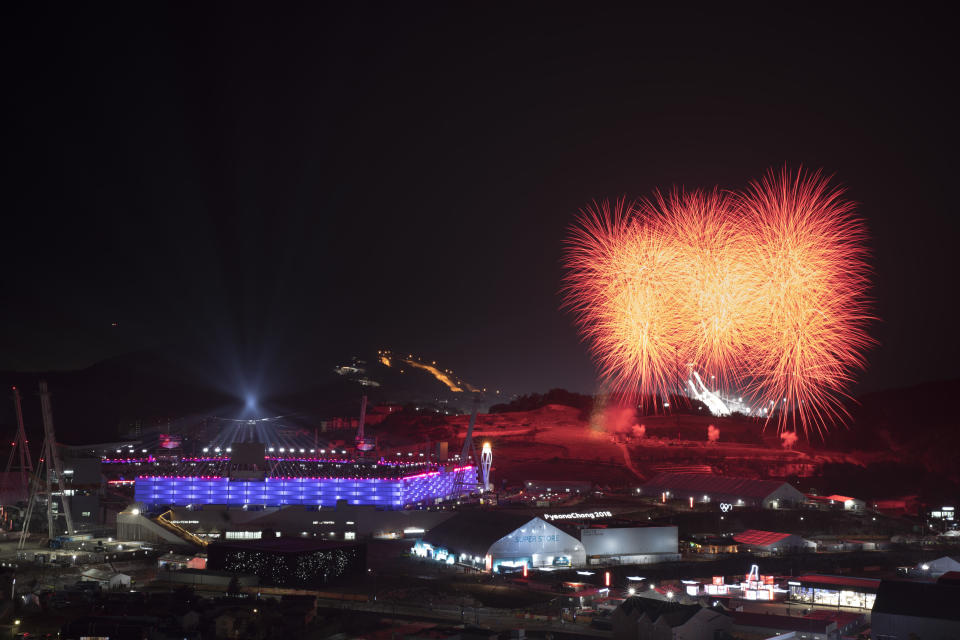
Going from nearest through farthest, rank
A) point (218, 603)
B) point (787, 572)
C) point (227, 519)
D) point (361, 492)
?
point (218, 603) → point (787, 572) → point (227, 519) → point (361, 492)

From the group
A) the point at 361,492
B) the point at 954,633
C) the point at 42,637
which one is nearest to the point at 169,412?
the point at 361,492

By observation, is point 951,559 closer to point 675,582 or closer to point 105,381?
point 675,582

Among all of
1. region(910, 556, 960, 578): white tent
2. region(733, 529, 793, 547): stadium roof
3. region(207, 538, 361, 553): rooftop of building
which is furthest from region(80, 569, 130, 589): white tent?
region(910, 556, 960, 578): white tent

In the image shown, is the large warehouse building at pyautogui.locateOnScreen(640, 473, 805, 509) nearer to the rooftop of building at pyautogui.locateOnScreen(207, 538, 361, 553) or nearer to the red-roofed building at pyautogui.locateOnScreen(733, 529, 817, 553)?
the red-roofed building at pyautogui.locateOnScreen(733, 529, 817, 553)

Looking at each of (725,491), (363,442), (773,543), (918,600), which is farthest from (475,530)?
(363,442)

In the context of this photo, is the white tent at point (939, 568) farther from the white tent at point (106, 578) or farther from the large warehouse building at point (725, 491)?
the white tent at point (106, 578)

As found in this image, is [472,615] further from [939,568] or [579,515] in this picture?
[939,568]

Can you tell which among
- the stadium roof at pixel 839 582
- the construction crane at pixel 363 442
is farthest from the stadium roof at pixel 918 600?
the construction crane at pixel 363 442

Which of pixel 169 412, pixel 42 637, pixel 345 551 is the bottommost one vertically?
pixel 42 637
